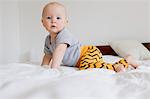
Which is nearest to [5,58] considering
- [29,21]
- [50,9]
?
[29,21]

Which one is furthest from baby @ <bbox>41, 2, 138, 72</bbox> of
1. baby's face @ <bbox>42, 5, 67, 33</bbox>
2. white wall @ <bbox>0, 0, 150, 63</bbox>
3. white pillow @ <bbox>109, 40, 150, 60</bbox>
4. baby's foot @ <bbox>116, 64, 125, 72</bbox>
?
white wall @ <bbox>0, 0, 150, 63</bbox>

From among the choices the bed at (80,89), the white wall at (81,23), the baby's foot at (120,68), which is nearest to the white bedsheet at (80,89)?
the bed at (80,89)

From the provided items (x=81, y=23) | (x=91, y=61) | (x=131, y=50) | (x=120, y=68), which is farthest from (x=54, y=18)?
(x=81, y=23)

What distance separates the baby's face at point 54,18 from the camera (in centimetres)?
147

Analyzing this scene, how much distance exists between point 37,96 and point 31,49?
7.71 feet

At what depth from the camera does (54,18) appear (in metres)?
1.47

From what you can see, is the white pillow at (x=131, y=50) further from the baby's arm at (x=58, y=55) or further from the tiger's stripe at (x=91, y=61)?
the baby's arm at (x=58, y=55)

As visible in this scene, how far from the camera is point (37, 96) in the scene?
0.60 metres

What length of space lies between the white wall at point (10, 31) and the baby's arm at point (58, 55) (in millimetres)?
1558

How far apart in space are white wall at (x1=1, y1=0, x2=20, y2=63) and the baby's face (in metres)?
1.44

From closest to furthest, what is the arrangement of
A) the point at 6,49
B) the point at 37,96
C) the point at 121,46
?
the point at 37,96 < the point at 121,46 < the point at 6,49

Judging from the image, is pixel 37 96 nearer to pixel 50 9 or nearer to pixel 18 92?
pixel 18 92

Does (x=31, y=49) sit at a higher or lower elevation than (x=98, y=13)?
lower

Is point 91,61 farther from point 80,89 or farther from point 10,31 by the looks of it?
point 10,31
